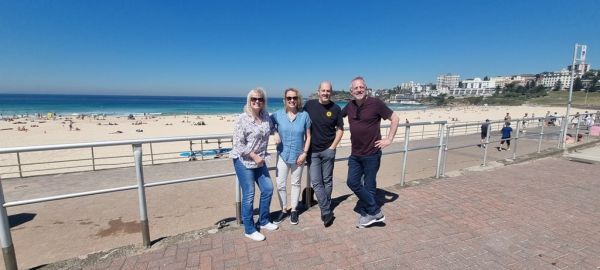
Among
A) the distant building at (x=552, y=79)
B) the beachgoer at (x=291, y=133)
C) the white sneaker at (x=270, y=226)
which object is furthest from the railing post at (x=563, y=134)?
the distant building at (x=552, y=79)

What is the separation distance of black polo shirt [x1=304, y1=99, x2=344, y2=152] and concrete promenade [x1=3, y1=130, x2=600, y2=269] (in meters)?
0.97

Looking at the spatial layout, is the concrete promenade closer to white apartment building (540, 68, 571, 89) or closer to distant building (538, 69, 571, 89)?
distant building (538, 69, 571, 89)

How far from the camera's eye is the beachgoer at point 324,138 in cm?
324

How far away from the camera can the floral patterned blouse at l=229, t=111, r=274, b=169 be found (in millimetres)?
2906

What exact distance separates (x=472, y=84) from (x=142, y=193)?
624 feet

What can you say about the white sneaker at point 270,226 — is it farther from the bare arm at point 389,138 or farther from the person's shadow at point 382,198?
the bare arm at point 389,138

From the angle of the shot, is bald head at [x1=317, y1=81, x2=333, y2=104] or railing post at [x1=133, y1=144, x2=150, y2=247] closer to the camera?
railing post at [x1=133, y1=144, x2=150, y2=247]

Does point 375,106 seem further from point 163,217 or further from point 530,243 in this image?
point 163,217

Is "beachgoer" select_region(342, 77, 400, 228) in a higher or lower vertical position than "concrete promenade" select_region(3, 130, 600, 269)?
higher

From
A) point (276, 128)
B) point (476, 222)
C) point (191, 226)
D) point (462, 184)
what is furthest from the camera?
point (462, 184)

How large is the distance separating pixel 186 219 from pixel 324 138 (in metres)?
3.02

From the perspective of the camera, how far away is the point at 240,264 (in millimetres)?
2609

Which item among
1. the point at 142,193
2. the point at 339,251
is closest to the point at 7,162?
the point at 142,193

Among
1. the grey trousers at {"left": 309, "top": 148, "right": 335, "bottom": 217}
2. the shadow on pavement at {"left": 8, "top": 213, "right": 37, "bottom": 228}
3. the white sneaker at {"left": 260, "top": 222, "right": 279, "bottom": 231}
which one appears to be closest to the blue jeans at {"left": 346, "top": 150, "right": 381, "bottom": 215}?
the grey trousers at {"left": 309, "top": 148, "right": 335, "bottom": 217}
